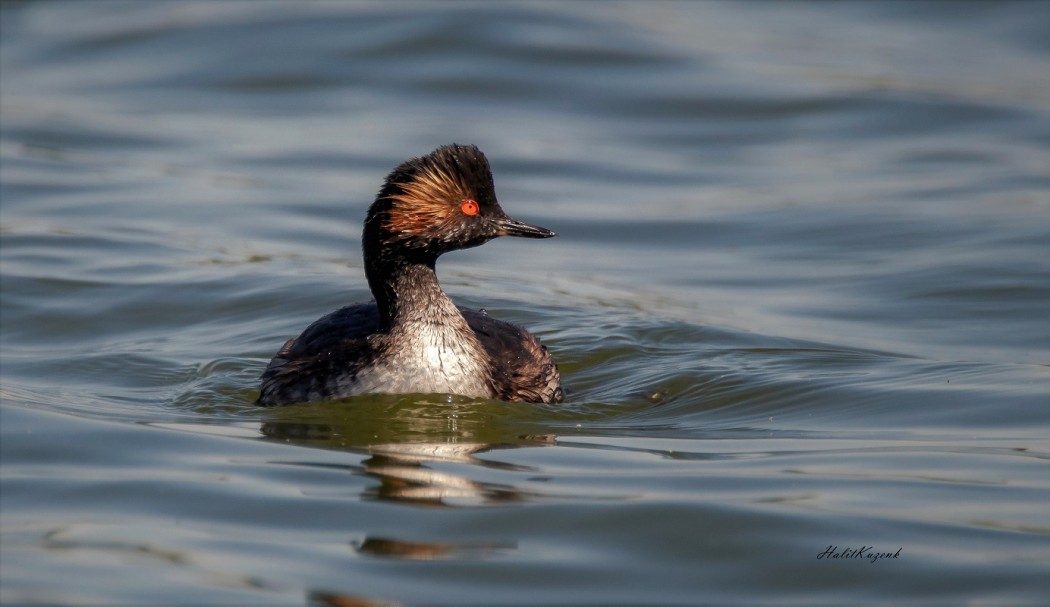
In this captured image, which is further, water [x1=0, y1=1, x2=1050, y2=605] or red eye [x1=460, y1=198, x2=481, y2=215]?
red eye [x1=460, y1=198, x2=481, y2=215]

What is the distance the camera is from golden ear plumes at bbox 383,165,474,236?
8.47m

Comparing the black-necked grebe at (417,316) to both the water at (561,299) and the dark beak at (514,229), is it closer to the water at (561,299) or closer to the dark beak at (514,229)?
the dark beak at (514,229)

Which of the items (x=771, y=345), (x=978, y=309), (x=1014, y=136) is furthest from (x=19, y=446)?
(x=1014, y=136)

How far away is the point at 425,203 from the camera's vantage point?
8.49 meters

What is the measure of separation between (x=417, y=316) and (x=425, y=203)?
655 millimetres

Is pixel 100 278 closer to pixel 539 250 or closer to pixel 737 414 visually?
pixel 539 250

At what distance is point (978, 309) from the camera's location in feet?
37.5

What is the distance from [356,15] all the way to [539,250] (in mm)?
8793
